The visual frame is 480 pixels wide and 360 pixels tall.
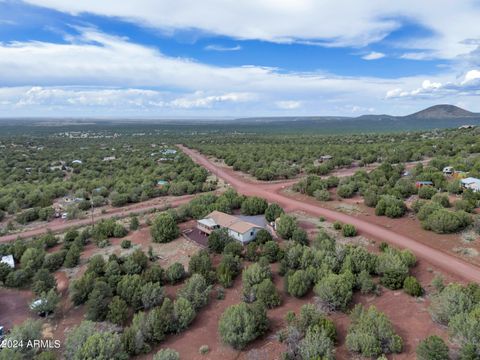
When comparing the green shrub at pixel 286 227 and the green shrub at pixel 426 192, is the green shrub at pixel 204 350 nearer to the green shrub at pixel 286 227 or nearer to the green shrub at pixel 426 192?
the green shrub at pixel 286 227

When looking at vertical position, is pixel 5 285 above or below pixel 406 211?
below

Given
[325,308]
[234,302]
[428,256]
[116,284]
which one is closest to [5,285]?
[116,284]

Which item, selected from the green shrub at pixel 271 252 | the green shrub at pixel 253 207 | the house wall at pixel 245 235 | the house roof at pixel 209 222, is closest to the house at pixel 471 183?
the green shrub at pixel 253 207

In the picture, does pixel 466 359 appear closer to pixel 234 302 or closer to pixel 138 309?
pixel 234 302

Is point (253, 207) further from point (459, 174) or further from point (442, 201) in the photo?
point (459, 174)

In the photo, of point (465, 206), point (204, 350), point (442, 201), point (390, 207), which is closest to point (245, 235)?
point (204, 350)

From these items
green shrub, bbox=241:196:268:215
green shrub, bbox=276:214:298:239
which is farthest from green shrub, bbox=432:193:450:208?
green shrub, bbox=241:196:268:215
